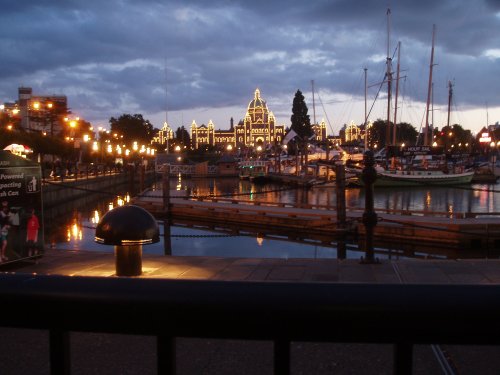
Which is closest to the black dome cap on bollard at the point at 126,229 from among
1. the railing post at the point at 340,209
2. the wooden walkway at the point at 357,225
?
the wooden walkway at the point at 357,225

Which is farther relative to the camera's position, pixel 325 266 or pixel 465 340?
pixel 325 266

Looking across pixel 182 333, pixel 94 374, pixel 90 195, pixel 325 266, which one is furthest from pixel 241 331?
pixel 90 195

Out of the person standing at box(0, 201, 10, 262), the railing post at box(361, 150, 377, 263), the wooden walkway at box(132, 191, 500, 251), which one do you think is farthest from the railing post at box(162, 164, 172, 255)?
the railing post at box(361, 150, 377, 263)

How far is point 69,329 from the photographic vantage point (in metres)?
1.33

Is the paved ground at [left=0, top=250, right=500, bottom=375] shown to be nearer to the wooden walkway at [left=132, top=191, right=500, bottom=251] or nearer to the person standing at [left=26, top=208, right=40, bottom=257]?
the person standing at [left=26, top=208, right=40, bottom=257]

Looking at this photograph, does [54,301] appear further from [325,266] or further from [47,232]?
[47,232]

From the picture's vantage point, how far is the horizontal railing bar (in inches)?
46.6

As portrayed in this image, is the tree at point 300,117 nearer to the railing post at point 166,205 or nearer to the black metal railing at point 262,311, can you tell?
the railing post at point 166,205

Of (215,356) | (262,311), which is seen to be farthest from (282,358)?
(215,356)

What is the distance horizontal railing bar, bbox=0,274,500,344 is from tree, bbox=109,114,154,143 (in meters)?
148

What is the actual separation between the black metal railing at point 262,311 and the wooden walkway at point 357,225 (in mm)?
11449

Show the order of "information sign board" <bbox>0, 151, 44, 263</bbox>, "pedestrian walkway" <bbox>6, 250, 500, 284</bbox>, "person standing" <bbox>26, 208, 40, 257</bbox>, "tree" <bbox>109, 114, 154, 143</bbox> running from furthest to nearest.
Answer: "tree" <bbox>109, 114, 154, 143</bbox>
"person standing" <bbox>26, 208, 40, 257</bbox>
"information sign board" <bbox>0, 151, 44, 263</bbox>
"pedestrian walkway" <bbox>6, 250, 500, 284</bbox>

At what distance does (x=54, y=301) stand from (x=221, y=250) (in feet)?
57.1

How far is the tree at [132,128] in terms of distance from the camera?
14750 centimetres
